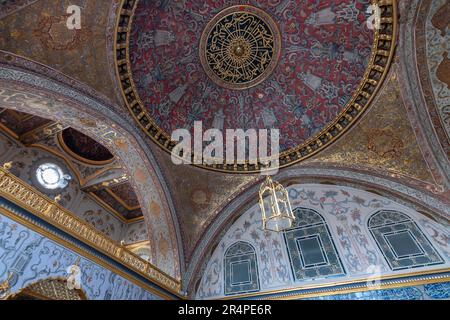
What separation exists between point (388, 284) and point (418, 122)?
3949 millimetres

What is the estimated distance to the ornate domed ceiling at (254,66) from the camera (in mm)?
6227

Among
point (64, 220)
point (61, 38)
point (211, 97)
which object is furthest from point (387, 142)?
point (61, 38)

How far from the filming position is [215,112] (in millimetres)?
8164

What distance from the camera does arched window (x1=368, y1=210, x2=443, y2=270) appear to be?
5.63 meters

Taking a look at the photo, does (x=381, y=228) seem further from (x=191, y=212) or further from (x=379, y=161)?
(x=191, y=212)

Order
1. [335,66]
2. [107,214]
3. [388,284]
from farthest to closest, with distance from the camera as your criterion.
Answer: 1. [107,214]
2. [335,66]
3. [388,284]

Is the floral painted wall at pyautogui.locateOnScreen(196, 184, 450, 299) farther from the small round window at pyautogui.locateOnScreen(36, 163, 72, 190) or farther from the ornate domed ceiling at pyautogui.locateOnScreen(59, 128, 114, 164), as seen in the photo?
the small round window at pyautogui.locateOnScreen(36, 163, 72, 190)

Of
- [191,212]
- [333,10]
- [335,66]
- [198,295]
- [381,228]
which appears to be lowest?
[198,295]

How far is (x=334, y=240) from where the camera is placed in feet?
22.5

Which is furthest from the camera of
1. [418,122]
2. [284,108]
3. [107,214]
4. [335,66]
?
[107,214]

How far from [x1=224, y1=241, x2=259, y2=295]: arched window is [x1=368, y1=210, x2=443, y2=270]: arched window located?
11.5 ft

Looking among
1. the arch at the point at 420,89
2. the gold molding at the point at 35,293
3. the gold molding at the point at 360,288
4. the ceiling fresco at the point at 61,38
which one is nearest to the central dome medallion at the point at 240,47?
the ceiling fresco at the point at 61,38

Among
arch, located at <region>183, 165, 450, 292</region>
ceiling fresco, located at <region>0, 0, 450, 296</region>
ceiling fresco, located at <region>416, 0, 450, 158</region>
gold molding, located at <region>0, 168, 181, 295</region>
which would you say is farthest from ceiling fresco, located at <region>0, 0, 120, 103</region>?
ceiling fresco, located at <region>416, 0, 450, 158</region>

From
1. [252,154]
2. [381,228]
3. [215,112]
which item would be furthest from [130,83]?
[381,228]
